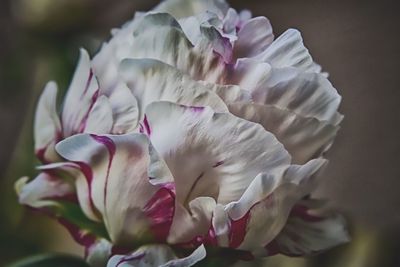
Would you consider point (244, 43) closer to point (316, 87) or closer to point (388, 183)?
point (316, 87)

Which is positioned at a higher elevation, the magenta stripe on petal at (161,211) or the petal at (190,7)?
the petal at (190,7)

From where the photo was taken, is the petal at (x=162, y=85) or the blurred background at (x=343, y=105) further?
the blurred background at (x=343, y=105)

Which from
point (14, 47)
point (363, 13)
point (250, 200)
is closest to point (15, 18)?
point (14, 47)

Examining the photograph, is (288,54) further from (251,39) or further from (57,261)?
(57,261)

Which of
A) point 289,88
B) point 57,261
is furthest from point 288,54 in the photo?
point 57,261

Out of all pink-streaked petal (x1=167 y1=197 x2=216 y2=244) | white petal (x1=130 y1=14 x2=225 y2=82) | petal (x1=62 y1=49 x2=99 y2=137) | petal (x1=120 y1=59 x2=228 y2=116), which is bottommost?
pink-streaked petal (x1=167 y1=197 x2=216 y2=244)
